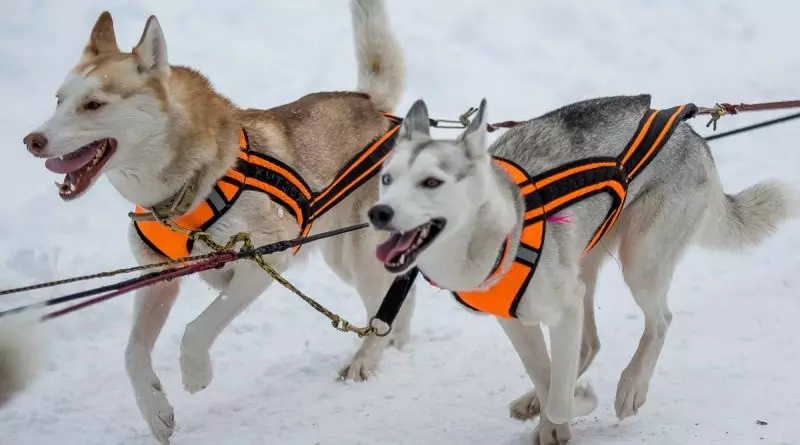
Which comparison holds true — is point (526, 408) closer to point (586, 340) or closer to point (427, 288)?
point (586, 340)

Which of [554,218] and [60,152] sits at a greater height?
[60,152]

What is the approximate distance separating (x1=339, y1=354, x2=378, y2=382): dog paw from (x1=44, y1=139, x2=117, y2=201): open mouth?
2.32 metres

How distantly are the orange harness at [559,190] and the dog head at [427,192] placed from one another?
0.36 m

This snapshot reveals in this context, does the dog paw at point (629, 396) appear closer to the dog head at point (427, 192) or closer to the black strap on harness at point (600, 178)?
the black strap on harness at point (600, 178)

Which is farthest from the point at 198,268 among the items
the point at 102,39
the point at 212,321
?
the point at 102,39

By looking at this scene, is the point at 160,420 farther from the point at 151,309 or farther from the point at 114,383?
the point at 114,383

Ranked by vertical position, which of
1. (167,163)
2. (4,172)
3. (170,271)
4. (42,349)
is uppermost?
(4,172)

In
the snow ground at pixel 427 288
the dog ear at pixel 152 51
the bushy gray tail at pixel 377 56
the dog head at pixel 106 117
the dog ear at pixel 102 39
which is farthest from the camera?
the bushy gray tail at pixel 377 56

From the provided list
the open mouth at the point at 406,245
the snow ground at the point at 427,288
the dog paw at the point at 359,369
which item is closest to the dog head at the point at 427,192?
the open mouth at the point at 406,245

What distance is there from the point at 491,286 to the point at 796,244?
4437mm

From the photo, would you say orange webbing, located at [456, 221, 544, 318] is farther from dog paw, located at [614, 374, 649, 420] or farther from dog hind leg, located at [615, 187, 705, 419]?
dog paw, located at [614, 374, 649, 420]

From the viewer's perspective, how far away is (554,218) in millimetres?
Answer: 4090

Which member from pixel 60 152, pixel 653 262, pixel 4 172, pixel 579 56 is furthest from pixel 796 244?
pixel 4 172

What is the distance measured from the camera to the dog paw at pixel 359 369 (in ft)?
18.9
